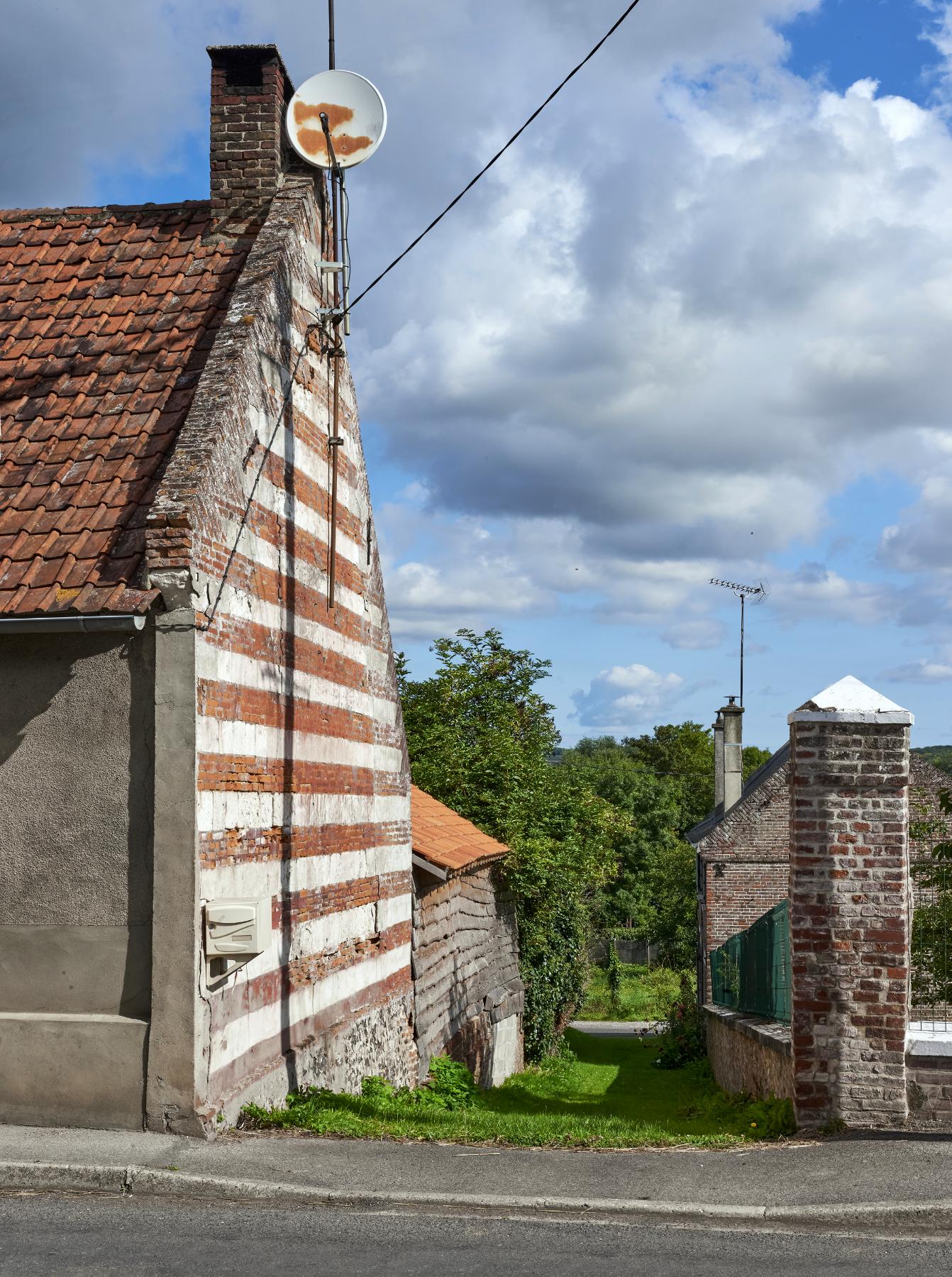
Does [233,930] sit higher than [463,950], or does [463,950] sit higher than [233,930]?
[233,930]

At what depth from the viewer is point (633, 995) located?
4584 cm

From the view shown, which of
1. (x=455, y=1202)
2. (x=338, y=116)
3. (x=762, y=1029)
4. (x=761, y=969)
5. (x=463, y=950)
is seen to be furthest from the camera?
(x=463, y=950)

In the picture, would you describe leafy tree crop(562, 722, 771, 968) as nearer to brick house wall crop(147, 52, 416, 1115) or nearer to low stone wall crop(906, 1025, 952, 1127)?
brick house wall crop(147, 52, 416, 1115)

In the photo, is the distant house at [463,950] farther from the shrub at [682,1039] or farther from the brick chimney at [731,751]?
the brick chimney at [731,751]

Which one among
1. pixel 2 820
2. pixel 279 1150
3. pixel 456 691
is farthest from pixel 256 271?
pixel 456 691

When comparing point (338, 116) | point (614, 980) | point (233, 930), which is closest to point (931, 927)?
point (233, 930)

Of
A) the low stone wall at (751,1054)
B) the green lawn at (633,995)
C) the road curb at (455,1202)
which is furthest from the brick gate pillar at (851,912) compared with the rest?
the green lawn at (633,995)

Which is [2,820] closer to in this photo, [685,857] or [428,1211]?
[428,1211]

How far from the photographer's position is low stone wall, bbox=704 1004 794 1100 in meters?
9.76

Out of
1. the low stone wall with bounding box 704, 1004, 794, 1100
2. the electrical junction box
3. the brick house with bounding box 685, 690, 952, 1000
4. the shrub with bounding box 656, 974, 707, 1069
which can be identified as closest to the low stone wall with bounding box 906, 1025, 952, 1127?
the low stone wall with bounding box 704, 1004, 794, 1100

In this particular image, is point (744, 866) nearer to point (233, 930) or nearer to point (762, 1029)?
point (762, 1029)

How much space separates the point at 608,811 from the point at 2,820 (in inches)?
896

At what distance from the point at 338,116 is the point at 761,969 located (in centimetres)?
949

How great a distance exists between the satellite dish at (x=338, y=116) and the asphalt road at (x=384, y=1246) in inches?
319
